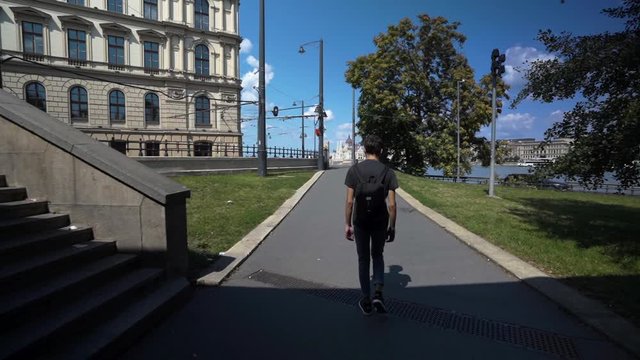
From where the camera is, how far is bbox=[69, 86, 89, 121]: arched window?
40.1m

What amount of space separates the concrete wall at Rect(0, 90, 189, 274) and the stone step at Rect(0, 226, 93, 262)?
180mm

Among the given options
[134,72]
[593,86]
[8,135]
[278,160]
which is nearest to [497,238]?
[593,86]

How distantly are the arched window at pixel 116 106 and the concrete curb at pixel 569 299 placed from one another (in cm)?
4289

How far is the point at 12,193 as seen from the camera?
4727 millimetres

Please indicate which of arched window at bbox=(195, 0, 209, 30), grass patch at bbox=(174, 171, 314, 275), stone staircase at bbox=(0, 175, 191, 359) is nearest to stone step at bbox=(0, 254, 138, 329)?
stone staircase at bbox=(0, 175, 191, 359)

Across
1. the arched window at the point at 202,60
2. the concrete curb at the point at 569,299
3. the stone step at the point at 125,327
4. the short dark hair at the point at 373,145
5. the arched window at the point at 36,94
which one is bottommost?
the concrete curb at the point at 569,299

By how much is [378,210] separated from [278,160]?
86.8 feet

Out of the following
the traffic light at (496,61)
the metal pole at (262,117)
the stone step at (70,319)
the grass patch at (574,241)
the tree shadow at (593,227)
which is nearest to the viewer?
the stone step at (70,319)

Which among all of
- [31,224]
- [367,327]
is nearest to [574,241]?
[367,327]

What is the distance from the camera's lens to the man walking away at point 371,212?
405 centimetres

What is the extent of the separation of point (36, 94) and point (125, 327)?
1715 inches

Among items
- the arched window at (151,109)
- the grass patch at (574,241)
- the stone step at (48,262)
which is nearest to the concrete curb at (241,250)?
the stone step at (48,262)

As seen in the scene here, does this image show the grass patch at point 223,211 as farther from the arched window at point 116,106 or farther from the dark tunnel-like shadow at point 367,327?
the arched window at point 116,106

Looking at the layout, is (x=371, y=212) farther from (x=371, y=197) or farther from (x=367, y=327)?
(x=367, y=327)
